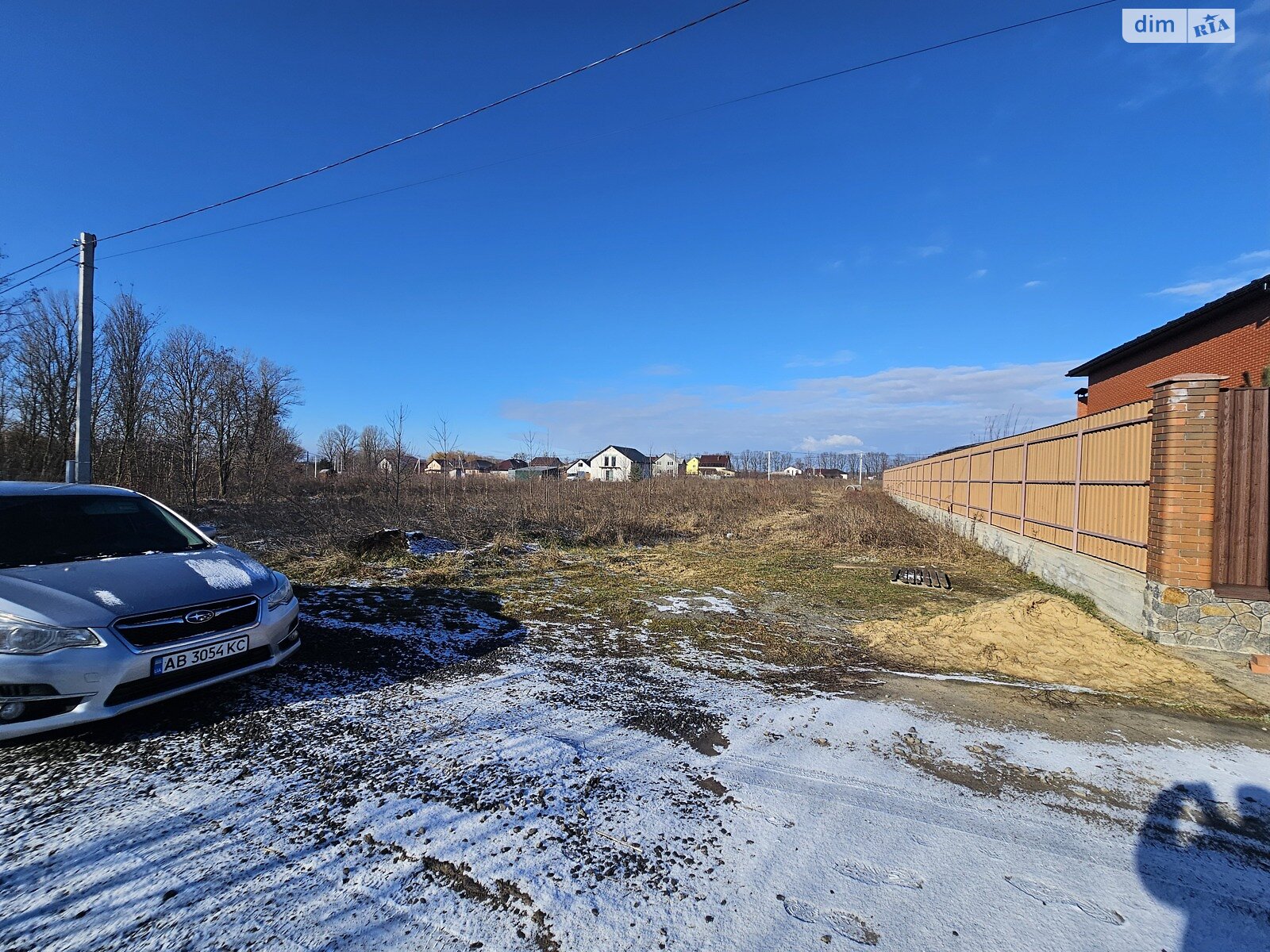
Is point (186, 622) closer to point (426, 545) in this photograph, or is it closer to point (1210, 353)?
point (426, 545)

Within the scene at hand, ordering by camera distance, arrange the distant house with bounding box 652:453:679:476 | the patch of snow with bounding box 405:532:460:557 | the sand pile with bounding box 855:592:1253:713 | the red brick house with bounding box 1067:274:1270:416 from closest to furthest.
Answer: the sand pile with bounding box 855:592:1253:713 → the patch of snow with bounding box 405:532:460:557 → the red brick house with bounding box 1067:274:1270:416 → the distant house with bounding box 652:453:679:476

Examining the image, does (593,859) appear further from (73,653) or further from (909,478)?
(909,478)

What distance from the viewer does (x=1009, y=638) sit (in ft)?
17.4

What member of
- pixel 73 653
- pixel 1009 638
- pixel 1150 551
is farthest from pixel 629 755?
pixel 1150 551

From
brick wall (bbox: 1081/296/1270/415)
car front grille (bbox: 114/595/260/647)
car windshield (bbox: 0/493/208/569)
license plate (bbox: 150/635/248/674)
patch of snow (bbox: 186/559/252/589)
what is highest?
brick wall (bbox: 1081/296/1270/415)

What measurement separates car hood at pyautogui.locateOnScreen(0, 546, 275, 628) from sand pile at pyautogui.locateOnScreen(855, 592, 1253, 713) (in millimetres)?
5469

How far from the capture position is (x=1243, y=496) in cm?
488

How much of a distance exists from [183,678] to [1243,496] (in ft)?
27.5

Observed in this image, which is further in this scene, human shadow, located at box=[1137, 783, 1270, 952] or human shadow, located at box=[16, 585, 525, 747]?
human shadow, located at box=[16, 585, 525, 747]

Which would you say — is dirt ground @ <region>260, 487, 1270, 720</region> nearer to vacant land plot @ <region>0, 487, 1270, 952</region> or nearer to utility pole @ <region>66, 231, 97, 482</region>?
vacant land plot @ <region>0, 487, 1270, 952</region>

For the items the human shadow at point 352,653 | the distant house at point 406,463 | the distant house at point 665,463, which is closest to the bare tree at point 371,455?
the distant house at point 406,463

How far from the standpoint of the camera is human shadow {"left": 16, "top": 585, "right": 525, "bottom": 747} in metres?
3.38

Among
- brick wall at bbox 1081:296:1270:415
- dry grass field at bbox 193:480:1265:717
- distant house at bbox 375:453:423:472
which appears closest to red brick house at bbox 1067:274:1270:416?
brick wall at bbox 1081:296:1270:415

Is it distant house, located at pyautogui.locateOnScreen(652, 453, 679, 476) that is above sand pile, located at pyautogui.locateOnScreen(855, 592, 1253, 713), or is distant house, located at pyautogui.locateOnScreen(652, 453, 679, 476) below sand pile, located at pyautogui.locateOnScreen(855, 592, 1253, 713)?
above
